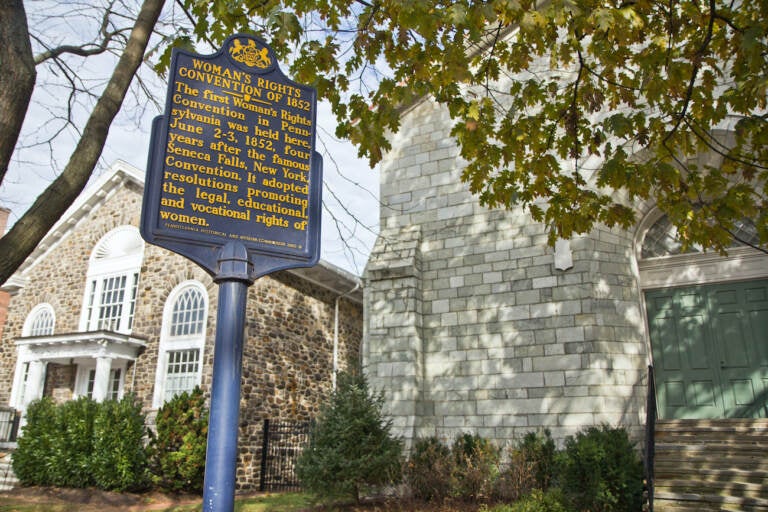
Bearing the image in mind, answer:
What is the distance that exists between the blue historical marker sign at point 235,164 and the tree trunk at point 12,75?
1.52 metres

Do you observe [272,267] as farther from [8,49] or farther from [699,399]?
[699,399]

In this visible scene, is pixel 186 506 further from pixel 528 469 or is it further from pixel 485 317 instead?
pixel 485 317

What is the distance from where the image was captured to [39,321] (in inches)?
749

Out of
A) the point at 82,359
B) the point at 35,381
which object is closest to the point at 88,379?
the point at 82,359

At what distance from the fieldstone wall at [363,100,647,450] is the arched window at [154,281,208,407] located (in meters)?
5.48

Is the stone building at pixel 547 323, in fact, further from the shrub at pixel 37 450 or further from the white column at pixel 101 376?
the shrub at pixel 37 450

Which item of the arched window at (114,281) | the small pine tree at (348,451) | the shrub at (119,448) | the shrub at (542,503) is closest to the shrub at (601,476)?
the shrub at (542,503)

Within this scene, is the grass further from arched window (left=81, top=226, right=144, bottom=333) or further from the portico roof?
arched window (left=81, top=226, right=144, bottom=333)

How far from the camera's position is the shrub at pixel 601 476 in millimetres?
7900

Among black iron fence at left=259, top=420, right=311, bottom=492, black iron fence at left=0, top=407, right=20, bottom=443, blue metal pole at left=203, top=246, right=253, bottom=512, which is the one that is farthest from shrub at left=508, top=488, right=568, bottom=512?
black iron fence at left=0, top=407, right=20, bottom=443

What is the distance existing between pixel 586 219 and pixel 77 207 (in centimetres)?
1713

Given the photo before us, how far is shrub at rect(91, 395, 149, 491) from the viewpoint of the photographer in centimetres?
1305

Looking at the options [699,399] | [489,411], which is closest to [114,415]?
[489,411]

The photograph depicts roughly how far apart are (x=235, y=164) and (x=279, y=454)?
41.5 ft
